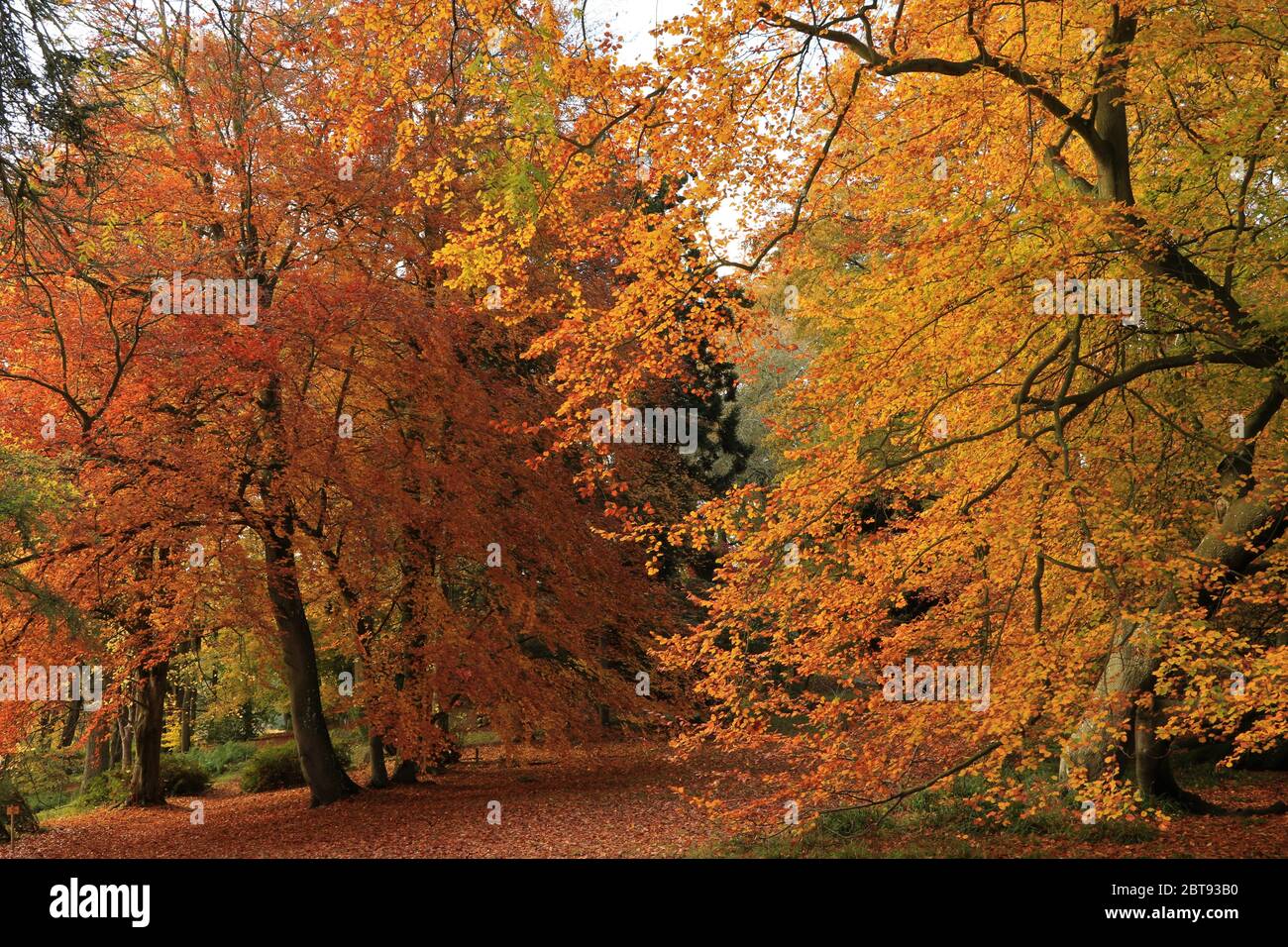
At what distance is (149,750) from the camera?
16.2 metres

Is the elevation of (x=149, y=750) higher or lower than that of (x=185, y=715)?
higher

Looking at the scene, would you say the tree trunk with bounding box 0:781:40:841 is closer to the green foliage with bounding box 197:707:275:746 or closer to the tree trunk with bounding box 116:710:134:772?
the tree trunk with bounding box 116:710:134:772

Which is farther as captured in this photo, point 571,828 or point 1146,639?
point 571,828

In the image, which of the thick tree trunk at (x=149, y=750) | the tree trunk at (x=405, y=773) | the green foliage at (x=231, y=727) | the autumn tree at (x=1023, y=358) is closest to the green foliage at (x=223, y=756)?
the green foliage at (x=231, y=727)

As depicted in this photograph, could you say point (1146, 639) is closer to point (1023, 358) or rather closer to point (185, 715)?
point (1023, 358)

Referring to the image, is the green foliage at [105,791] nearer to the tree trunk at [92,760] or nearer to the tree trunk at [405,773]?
the tree trunk at [92,760]

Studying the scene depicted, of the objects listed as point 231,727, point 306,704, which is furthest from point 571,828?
point 231,727

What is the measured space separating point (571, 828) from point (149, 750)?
8124mm

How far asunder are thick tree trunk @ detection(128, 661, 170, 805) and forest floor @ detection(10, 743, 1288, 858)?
416mm

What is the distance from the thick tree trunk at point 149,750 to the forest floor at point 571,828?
416 mm

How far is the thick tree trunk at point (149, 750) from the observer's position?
15836 mm
